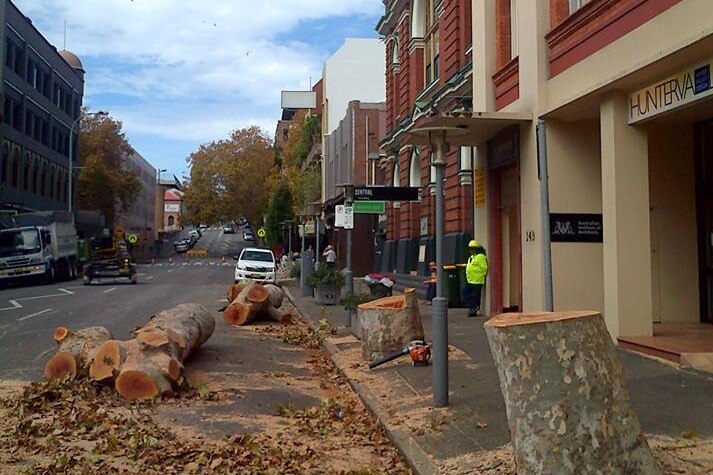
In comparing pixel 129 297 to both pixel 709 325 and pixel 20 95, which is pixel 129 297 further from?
pixel 20 95

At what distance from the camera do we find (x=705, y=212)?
1211 cm

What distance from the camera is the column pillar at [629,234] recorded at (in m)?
10.3

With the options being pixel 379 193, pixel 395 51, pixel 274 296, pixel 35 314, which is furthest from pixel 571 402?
pixel 395 51

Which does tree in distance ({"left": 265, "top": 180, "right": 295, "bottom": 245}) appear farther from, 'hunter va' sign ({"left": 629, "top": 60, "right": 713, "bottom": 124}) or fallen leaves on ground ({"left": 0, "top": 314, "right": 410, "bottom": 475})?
fallen leaves on ground ({"left": 0, "top": 314, "right": 410, "bottom": 475})

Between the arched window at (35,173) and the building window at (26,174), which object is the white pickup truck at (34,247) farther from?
the arched window at (35,173)

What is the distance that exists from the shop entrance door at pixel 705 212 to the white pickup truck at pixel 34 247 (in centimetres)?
2785

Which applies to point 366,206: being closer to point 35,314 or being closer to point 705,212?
point 705,212

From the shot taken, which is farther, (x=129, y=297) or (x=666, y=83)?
(x=129, y=297)

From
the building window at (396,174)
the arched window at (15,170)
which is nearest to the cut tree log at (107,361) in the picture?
the building window at (396,174)

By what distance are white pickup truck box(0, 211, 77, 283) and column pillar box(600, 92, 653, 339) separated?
27.9 m

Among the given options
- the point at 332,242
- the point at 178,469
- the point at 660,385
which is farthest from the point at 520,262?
the point at 332,242

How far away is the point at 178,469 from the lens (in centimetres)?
616

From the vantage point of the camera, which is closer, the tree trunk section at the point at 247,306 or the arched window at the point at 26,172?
the tree trunk section at the point at 247,306

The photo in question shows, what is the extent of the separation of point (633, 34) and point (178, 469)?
7.75 meters
